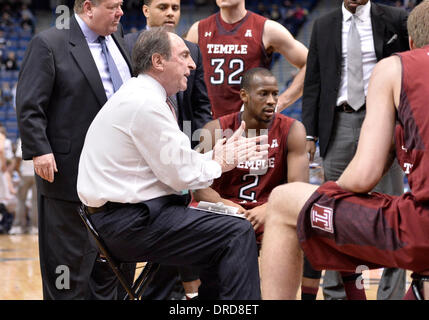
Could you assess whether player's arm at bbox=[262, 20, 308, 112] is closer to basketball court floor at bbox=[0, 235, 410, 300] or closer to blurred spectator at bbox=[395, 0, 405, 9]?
basketball court floor at bbox=[0, 235, 410, 300]

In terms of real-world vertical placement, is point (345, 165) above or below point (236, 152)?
below

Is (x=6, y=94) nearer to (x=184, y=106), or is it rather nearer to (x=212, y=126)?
(x=184, y=106)

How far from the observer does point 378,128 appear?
8.36ft

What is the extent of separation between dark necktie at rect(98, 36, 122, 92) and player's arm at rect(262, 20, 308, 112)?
1.46 m

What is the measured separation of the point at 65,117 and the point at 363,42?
6.69 feet

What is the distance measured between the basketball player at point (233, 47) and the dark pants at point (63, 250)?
1.55 m

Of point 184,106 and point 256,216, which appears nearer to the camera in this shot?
point 256,216

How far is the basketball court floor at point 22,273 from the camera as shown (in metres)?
5.27

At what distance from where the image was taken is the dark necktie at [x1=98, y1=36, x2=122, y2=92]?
389 centimetres

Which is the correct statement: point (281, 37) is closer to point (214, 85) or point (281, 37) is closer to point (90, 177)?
point (214, 85)

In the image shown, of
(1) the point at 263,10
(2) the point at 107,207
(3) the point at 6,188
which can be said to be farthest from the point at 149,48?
(1) the point at 263,10

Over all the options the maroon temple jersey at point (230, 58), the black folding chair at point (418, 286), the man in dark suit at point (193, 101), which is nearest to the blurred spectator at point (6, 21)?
the maroon temple jersey at point (230, 58)

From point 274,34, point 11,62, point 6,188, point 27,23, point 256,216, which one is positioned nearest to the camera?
point 256,216
